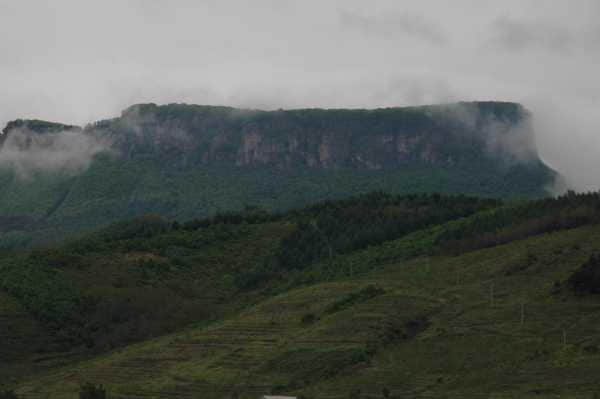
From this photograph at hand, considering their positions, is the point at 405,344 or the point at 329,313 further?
the point at 329,313

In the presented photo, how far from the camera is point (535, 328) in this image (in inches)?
4222

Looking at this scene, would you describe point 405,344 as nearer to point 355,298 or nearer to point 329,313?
point 329,313

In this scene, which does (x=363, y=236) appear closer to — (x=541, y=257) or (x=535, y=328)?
(x=541, y=257)

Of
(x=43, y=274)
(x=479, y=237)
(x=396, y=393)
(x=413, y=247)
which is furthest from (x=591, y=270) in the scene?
(x=43, y=274)

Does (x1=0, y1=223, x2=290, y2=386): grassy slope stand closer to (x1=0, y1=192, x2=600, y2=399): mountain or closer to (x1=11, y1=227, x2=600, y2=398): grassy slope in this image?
(x1=0, y1=192, x2=600, y2=399): mountain

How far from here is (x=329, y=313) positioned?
12706 cm

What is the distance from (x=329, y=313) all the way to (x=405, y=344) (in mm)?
17294

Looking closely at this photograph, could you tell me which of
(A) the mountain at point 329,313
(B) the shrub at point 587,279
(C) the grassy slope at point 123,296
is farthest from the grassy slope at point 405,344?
(C) the grassy slope at point 123,296

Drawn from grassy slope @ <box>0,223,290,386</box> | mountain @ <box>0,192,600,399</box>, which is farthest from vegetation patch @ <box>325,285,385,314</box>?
grassy slope @ <box>0,223,290,386</box>

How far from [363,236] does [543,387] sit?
105 metres

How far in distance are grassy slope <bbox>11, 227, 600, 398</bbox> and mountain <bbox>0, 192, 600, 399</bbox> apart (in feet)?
0.84

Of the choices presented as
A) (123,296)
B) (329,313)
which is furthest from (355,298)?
(123,296)

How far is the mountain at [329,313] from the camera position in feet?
331

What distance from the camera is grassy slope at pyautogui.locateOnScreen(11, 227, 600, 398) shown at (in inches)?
3777
